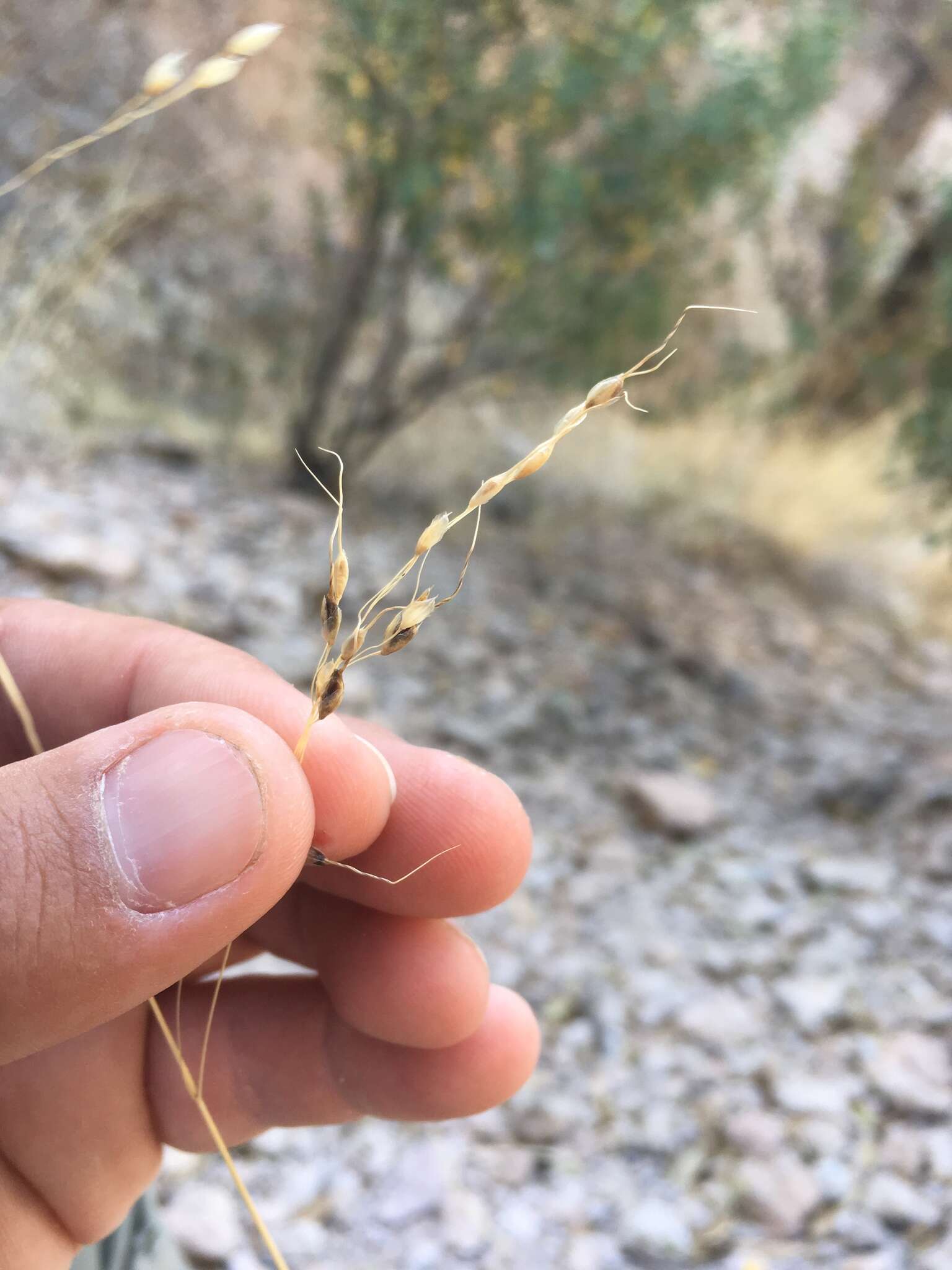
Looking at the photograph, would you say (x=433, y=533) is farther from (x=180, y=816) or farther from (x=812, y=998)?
(x=812, y=998)

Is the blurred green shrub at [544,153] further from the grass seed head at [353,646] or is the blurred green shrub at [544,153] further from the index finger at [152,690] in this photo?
the grass seed head at [353,646]

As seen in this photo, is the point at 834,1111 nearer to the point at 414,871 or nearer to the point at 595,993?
the point at 595,993

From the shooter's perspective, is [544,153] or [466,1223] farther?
[544,153]

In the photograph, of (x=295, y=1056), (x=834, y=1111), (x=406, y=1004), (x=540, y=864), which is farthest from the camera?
(x=540, y=864)

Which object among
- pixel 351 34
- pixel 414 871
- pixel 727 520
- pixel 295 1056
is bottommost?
pixel 727 520

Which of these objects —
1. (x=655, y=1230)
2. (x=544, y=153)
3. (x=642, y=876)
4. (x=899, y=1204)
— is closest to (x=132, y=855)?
(x=655, y=1230)

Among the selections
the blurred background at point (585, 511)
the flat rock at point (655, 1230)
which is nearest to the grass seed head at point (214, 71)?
the blurred background at point (585, 511)

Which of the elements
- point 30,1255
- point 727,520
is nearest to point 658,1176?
point 30,1255

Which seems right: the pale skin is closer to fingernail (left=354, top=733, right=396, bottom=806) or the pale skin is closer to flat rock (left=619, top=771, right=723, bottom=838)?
fingernail (left=354, top=733, right=396, bottom=806)
